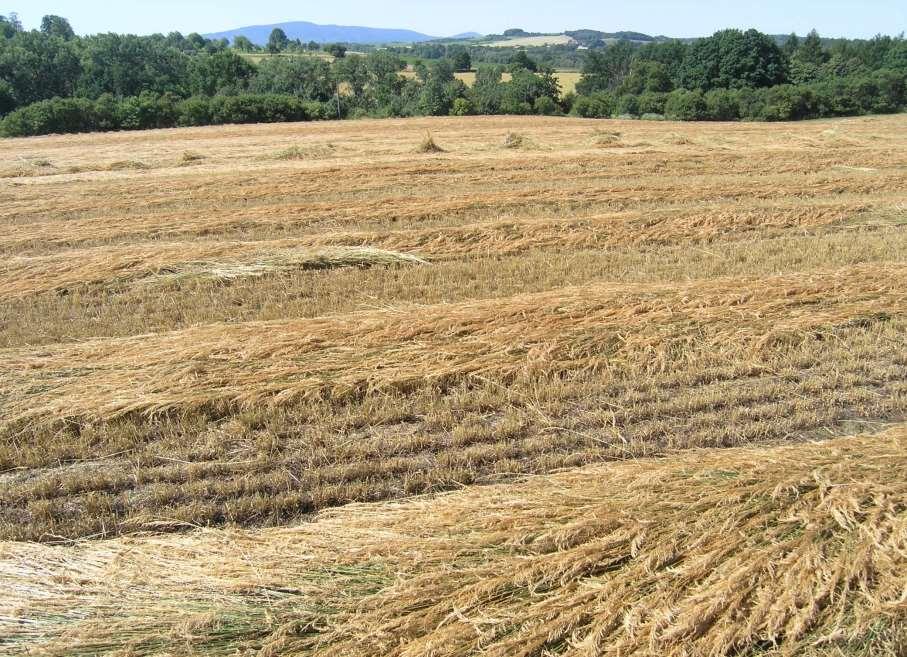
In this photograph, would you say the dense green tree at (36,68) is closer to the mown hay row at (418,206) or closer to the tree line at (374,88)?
the tree line at (374,88)

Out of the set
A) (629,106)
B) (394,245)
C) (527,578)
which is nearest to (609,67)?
(629,106)

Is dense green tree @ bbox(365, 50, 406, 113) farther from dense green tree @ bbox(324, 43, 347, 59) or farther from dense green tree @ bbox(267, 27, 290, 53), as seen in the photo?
dense green tree @ bbox(267, 27, 290, 53)

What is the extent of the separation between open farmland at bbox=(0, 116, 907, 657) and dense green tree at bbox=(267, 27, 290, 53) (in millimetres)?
89943

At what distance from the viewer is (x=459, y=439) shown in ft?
16.7

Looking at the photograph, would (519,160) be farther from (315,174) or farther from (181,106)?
(181,106)

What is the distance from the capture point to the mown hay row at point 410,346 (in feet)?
18.6

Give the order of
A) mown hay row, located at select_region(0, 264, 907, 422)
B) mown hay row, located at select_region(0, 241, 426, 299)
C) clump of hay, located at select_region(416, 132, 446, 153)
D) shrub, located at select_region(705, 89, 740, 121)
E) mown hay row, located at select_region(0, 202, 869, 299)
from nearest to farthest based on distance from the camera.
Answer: mown hay row, located at select_region(0, 264, 907, 422) < mown hay row, located at select_region(0, 241, 426, 299) < mown hay row, located at select_region(0, 202, 869, 299) < clump of hay, located at select_region(416, 132, 446, 153) < shrub, located at select_region(705, 89, 740, 121)

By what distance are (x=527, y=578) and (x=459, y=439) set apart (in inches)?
69.6

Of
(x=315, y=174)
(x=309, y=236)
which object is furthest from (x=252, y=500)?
(x=315, y=174)

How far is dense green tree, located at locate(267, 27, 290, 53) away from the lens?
9253 centimetres

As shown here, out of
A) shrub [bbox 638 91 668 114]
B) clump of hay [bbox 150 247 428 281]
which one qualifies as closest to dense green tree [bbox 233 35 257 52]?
shrub [bbox 638 91 668 114]

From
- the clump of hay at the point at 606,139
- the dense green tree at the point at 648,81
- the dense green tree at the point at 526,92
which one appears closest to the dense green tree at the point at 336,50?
the dense green tree at the point at 526,92

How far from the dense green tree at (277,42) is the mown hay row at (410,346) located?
3683 inches

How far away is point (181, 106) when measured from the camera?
38.3 metres
